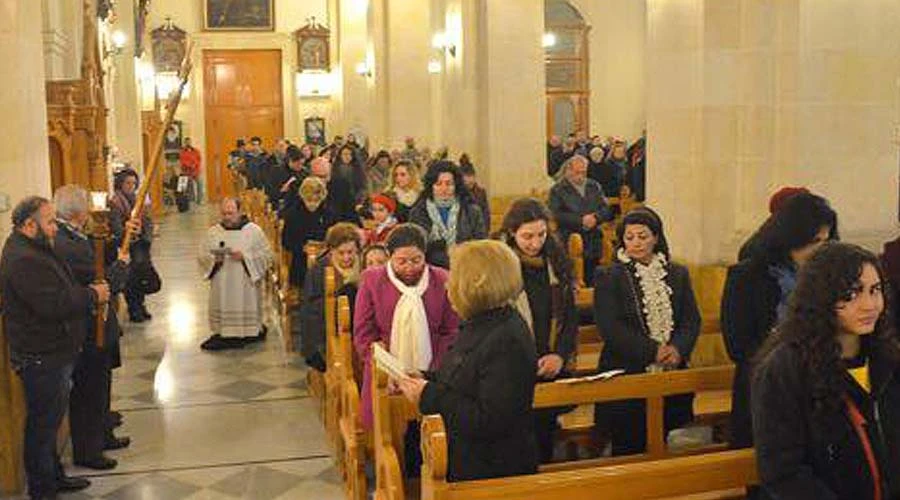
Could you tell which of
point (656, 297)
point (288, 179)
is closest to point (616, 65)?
point (288, 179)

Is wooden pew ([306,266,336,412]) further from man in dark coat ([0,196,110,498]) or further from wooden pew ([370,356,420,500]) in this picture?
wooden pew ([370,356,420,500])

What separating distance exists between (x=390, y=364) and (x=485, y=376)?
0.70 metres

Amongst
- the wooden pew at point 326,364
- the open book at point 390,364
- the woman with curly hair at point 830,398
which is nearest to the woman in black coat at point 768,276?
the woman with curly hair at point 830,398

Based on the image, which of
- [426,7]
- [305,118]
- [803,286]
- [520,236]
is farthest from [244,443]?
[305,118]

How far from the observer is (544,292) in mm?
5207

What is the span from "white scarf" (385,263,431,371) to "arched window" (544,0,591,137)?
17928 millimetres

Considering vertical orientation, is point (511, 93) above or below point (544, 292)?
above

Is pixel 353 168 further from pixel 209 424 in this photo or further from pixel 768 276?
pixel 768 276

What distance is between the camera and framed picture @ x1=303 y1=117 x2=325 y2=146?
2875 centimetres

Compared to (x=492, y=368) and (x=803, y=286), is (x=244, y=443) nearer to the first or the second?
(x=492, y=368)

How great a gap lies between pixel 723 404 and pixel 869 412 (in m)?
3.12

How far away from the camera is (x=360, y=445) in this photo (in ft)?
18.6

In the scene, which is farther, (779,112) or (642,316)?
(779,112)

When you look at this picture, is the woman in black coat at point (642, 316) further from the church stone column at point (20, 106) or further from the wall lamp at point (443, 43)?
the wall lamp at point (443, 43)
